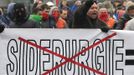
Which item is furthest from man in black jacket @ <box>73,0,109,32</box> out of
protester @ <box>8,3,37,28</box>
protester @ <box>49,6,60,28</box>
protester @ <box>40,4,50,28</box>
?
protester @ <box>49,6,60,28</box>

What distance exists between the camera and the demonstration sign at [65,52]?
7.35 m

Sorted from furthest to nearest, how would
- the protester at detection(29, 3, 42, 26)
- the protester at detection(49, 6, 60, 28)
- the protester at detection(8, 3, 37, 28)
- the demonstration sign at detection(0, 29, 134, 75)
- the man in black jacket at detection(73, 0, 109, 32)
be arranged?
1. the protester at detection(49, 6, 60, 28)
2. the protester at detection(29, 3, 42, 26)
3. the protester at detection(8, 3, 37, 28)
4. the man in black jacket at detection(73, 0, 109, 32)
5. the demonstration sign at detection(0, 29, 134, 75)

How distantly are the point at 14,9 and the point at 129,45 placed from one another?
232 cm

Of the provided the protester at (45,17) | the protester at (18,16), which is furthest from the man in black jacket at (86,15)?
the protester at (45,17)

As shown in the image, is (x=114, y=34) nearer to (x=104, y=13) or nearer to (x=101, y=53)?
(x=101, y=53)

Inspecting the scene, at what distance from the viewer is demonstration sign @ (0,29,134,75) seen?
7.35 meters

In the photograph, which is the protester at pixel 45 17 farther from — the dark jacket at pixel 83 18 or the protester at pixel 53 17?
the dark jacket at pixel 83 18

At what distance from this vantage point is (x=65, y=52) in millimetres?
7473

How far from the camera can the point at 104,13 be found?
11156 mm

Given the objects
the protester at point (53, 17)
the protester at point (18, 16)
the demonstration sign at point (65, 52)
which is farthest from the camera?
the protester at point (53, 17)

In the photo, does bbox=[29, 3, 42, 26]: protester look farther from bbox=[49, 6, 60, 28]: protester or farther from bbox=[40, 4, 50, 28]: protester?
bbox=[49, 6, 60, 28]: protester

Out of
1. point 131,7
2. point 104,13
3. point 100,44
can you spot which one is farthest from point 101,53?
point 104,13

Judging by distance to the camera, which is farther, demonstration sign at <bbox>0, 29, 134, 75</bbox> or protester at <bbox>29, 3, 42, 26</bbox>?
protester at <bbox>29, 3, 42, 26</bbox>

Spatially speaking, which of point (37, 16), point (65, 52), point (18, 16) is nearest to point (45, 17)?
point (37, 16)
